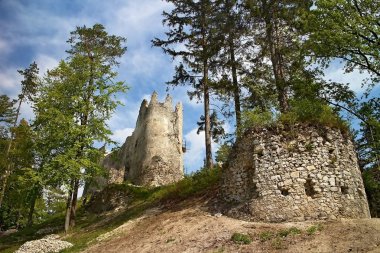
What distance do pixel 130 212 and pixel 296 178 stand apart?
992cm

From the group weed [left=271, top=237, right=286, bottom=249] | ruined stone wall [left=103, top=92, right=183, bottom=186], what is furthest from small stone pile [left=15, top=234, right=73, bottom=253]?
ruined stone wall [left=103, top=92, right=183, bottom=186]

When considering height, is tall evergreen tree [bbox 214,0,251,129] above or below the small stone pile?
above

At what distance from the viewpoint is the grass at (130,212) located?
709 inches

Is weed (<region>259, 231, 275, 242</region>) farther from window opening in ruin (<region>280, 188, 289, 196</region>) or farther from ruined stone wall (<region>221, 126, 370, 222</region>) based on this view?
window opening in ruin (<region>280, 188, 289, 196</region>)

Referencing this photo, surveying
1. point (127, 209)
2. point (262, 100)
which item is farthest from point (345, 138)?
point (127, 209)

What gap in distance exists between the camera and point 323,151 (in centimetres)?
1452

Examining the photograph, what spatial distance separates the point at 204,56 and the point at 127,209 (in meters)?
10.4

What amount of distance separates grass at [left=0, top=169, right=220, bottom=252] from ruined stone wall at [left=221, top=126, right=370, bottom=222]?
3.38m

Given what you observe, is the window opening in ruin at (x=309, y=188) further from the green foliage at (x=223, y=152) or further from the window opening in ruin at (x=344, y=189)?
the green foliage at (x=223, y=152)

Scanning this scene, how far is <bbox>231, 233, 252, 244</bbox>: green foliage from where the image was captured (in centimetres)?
1211

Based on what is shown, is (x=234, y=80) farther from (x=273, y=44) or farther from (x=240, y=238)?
(x=240, y=238)

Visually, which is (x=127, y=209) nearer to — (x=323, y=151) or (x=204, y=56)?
(x=204, y=56)

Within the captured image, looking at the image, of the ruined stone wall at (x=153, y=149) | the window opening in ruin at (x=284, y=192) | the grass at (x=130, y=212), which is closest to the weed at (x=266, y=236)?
the window opening in ruin at (x=284, y=192)

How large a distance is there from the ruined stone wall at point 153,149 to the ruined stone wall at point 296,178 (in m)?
15.7
